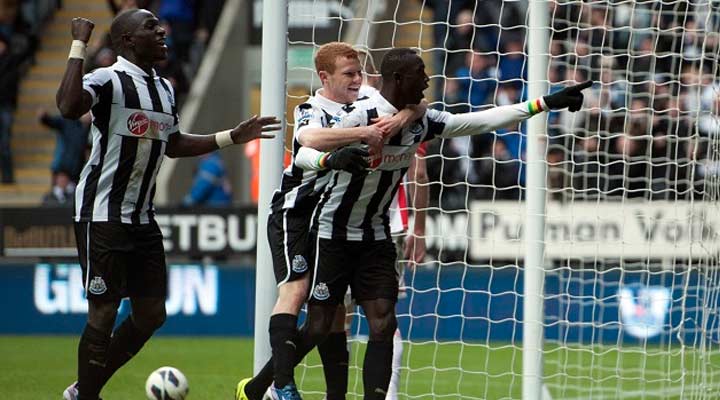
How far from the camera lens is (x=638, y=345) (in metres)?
12.7

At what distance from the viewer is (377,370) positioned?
6242 millimetres

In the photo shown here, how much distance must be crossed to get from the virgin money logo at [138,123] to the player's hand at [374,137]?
1121 mm

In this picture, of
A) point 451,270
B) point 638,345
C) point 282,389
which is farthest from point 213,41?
point 282,389

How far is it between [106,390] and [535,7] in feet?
11.8

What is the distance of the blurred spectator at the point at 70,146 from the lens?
15867mm

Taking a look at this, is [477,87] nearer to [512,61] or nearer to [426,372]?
[512,61]

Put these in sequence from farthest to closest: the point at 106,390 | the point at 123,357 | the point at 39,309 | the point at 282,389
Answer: the point at 39,309 < the point at 106,390 < the point at 123,357 < the point at 282,389

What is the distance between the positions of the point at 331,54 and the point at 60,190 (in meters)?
9.54

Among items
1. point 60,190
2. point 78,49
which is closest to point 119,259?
point 78,49

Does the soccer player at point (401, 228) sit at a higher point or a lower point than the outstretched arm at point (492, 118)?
lower

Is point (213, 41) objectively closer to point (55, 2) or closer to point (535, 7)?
point (55, 2)

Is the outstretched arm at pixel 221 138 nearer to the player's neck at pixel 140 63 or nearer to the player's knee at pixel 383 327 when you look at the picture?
the player's neck at pixel 140 63

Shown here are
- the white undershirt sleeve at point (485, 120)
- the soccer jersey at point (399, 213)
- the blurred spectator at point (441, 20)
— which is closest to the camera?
the white undershirt sleeve at point (485, 120)

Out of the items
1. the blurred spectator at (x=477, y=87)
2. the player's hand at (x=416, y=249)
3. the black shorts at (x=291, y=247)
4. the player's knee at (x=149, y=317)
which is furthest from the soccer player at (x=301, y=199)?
the blurred spectator at (x=477, y=87)
